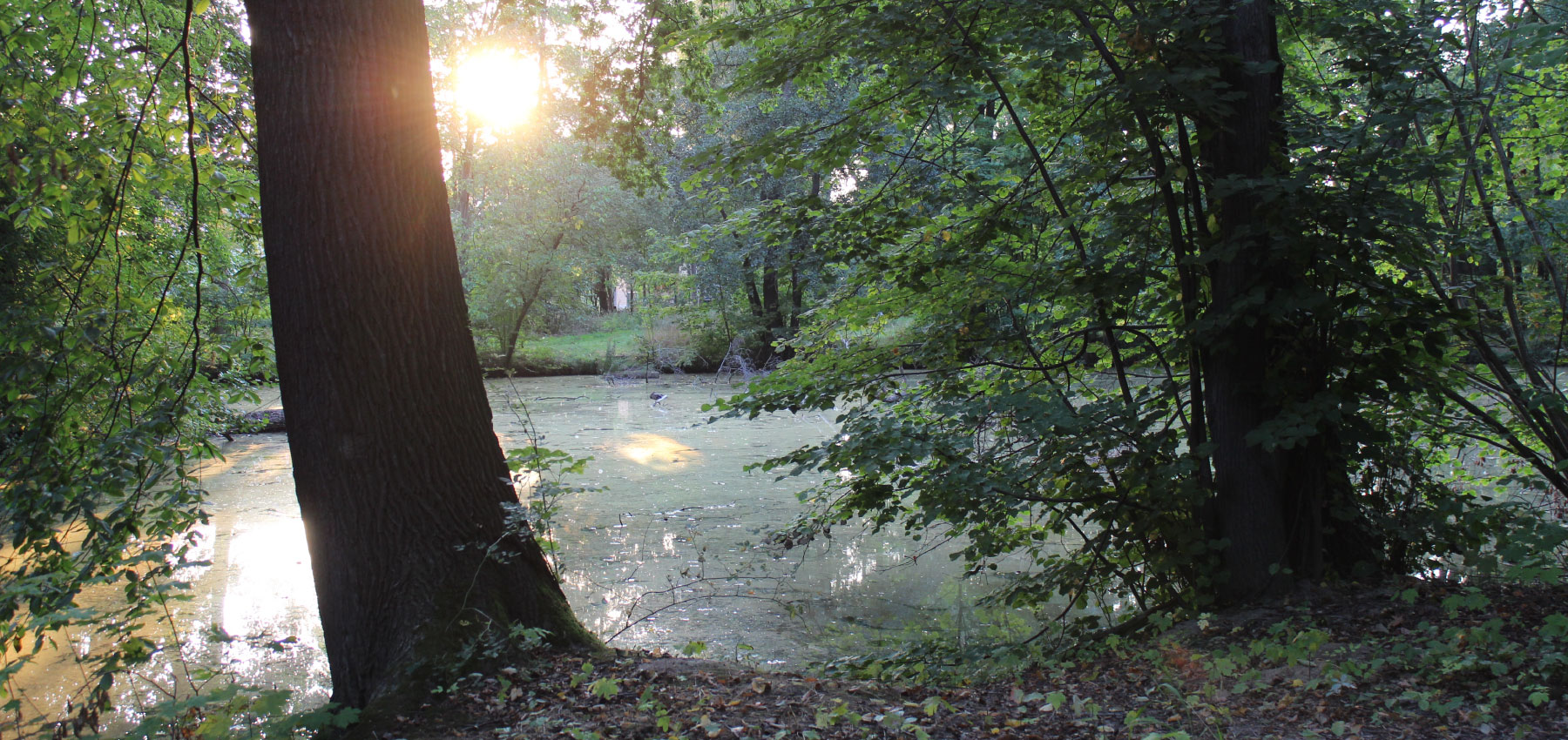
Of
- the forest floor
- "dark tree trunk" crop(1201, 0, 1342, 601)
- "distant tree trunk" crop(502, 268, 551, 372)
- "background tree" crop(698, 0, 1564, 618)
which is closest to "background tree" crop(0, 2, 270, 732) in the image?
the forest floor

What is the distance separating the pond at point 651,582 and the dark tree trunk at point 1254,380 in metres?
1.55

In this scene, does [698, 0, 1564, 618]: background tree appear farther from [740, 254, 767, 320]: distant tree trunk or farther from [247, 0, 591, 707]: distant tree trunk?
[740, 254, 767, 320]: distant tree trunk

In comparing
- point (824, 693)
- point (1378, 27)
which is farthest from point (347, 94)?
point (1378, 27)

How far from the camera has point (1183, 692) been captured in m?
2.95

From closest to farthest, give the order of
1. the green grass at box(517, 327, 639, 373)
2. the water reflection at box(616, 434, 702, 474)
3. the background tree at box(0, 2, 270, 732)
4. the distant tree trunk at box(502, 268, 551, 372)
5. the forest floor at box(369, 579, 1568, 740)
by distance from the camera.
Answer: the forest floor at box(369, 579, 1568, 740)
the background tree at box(0, 2, 270, 732)
the water reflection at box(616, 434, 702, 474)
the distant tree trunk at box(502, 268, 551, 372)
the green grass at box(517, 327, 639, 373)

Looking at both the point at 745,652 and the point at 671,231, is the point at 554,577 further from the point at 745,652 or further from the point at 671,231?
the point at 671,231

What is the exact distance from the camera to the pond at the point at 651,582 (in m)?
4.80

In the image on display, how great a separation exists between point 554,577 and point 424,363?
107cm

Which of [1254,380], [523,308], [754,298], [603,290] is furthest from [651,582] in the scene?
[603,290]

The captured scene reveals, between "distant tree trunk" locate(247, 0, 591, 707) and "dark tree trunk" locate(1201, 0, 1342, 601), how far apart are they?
10.0ft

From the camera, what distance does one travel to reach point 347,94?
9.78ft

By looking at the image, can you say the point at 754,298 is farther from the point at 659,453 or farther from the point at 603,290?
the point at 603,290

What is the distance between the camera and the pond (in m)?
4.80

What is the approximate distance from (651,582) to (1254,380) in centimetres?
410
